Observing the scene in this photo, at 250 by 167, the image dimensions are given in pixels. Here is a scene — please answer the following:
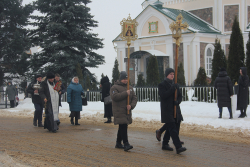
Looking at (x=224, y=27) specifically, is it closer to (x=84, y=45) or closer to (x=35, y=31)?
(x=84, y=45)

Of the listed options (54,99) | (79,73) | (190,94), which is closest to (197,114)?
(190,94)

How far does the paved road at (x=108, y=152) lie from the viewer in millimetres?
5523

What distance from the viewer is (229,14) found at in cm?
2792

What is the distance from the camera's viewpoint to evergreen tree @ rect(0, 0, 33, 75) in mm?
25828

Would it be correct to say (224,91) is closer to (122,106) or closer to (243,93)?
(243,93)

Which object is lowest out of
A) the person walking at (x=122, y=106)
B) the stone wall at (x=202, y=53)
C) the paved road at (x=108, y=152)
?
the paved road at (x=108, y=152)

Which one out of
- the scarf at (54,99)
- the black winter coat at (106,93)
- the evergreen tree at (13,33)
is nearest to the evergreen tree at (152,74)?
the black winter coat at (106,93)

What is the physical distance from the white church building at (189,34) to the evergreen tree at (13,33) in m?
8.35

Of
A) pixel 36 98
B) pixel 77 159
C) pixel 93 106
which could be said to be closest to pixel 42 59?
pixel 93 106

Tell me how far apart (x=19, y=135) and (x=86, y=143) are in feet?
7.77

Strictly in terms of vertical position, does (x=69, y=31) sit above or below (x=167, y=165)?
above

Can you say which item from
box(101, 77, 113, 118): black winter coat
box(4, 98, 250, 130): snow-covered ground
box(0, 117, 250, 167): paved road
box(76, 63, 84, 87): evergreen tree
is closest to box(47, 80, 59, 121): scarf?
box(0, 117, 250, 167): paved road

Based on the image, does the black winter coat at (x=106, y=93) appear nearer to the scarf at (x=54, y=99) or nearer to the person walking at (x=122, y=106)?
the scarf at (x=54, y=99)

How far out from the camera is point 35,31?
25.5 meters
